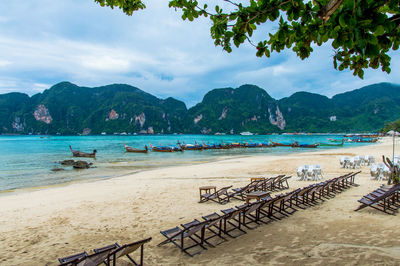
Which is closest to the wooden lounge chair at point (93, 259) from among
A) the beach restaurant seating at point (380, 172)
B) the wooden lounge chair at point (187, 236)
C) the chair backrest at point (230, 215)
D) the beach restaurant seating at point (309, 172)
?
the wooden lounge chair at point (187, 236)

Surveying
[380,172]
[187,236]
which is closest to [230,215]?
[187,236]

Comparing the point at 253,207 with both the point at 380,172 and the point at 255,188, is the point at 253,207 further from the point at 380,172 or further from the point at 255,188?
the point at 380,172

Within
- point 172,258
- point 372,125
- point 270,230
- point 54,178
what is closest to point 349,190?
point 270,230

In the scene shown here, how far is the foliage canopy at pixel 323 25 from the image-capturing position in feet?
5.96

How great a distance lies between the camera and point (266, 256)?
4059 millimetres

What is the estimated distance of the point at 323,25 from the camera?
239 cm

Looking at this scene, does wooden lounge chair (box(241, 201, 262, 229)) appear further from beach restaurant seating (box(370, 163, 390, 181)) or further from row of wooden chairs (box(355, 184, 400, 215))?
beach restaurant seating (box(370, 163, 390, 181))

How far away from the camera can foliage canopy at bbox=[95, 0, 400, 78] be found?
1815mm

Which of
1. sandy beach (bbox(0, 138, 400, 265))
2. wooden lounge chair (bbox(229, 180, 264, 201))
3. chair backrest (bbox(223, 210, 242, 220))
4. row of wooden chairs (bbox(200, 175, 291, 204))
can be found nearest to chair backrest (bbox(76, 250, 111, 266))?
sandy beach (bbox(0, 138, 400, 265))

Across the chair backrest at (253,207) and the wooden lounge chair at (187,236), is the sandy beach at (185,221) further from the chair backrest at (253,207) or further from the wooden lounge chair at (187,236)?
the chair backrest at (253,207)

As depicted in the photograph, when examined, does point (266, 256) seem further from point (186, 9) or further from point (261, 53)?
point (186, 9)

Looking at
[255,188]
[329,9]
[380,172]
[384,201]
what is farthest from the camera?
[380,172]

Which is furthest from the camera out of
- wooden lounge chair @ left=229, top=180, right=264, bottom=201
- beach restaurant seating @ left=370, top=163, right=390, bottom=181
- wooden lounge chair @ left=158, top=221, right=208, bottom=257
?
beach restaurant seating @ left=370, top=163, right=390, bottom=181

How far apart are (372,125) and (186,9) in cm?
19395
